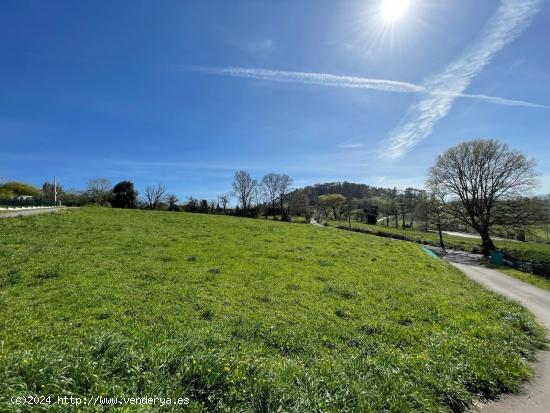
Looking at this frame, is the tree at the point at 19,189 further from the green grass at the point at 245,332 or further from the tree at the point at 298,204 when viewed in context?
the green grass at the point at 245,332

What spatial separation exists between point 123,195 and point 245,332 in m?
72.9

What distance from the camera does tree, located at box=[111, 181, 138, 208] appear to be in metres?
68.3

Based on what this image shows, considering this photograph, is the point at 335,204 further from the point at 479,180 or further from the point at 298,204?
the point at 479,180

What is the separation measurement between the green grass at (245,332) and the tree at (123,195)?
56084mm

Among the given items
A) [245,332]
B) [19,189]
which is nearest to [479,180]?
[245,332]

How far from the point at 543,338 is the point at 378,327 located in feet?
17.9

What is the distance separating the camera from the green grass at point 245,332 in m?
4.52

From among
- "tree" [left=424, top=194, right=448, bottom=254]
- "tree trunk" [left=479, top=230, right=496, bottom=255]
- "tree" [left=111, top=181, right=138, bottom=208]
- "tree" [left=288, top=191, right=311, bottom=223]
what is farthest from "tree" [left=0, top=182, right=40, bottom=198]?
"tree trunk" [left=479, top=230, right=496, bottom=255]

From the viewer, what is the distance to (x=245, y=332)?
7500 mm

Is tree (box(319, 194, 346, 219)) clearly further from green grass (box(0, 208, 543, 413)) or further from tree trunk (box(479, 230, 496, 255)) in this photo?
green grass (box(0, 208, 543, 413))

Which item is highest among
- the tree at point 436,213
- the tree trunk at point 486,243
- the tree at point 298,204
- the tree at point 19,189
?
the tree at point 19,189

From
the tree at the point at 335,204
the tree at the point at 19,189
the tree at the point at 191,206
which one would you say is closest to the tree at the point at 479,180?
the tree at the point at 191,206

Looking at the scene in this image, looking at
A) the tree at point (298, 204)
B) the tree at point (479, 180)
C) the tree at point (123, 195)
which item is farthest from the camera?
the tree at point (298, 204)

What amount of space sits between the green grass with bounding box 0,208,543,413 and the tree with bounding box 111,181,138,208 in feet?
184
